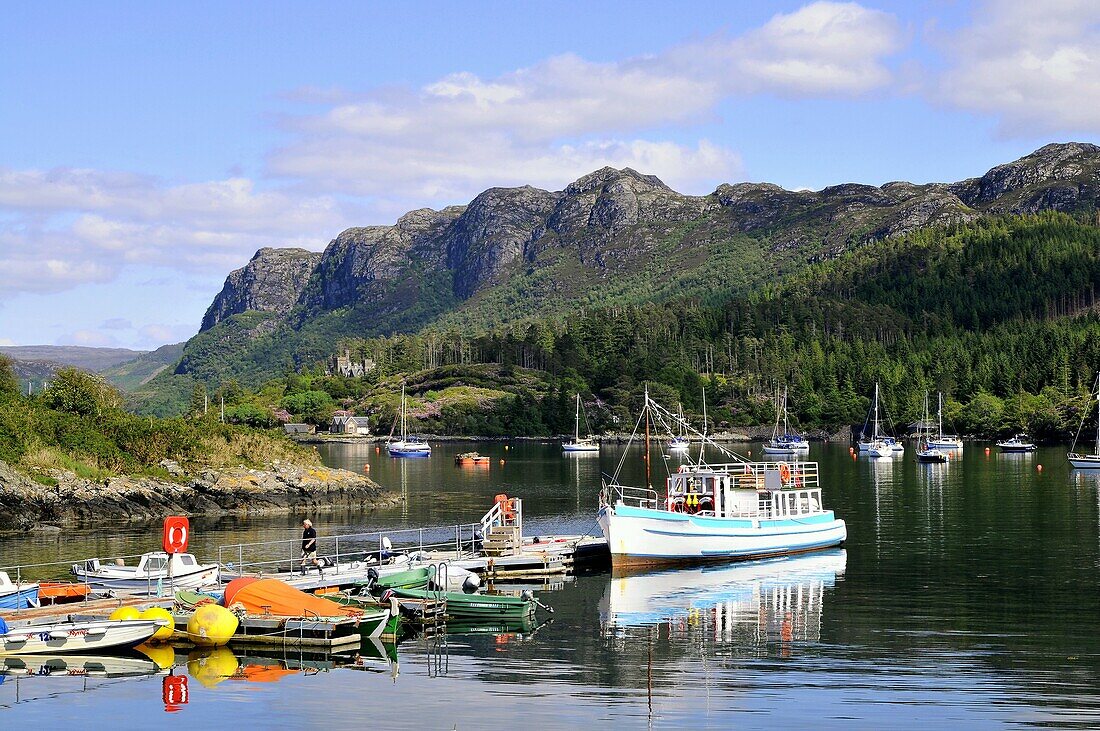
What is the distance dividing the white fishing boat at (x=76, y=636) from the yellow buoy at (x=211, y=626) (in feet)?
3.83

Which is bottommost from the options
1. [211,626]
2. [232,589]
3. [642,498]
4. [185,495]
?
[211,626]

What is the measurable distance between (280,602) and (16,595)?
12.7 meters

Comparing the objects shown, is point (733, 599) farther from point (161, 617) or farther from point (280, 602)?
point (161, 617)

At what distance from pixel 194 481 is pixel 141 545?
22.2 meters

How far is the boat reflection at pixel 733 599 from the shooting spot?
4859cm

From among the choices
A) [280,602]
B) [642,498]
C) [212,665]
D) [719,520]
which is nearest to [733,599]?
[719,520]

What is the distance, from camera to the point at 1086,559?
67.8m

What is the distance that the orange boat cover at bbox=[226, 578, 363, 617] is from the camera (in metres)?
44.9

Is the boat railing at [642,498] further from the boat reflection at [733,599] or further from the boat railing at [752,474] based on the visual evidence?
the boat reflection at [733,599]

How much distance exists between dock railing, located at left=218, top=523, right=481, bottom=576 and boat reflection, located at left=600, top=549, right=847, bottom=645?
11307mm

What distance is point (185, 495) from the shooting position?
3711 inches

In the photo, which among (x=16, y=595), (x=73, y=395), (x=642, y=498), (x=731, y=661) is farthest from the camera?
(x=73, y=395)

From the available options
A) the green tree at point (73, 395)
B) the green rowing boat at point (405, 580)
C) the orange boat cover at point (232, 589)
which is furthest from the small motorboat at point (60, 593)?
the green tree at point (73, 395)

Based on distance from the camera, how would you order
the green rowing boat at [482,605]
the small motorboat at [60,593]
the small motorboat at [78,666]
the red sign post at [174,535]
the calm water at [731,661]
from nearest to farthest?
the calm water at [731,661], the small motorboat at [78,666], the green rowing boat at [482,605], the small motorboat at [60,593], the red sign post at [174,535]
